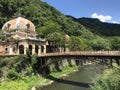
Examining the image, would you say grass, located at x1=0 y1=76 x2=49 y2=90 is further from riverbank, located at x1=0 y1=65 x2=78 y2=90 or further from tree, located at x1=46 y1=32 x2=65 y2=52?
tree, located at x1=46 y1=32 x2=65 y2=52

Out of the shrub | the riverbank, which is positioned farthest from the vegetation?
the shrub

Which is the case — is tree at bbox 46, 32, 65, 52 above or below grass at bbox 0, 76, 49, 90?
above

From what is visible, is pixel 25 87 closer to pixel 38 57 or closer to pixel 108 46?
pixel 38 57

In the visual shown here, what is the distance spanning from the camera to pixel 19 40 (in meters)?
64.2

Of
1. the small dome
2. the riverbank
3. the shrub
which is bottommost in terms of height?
the riverbank

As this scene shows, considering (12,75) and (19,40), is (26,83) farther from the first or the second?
(19,40)

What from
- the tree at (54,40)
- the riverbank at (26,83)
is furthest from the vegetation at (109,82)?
the tree at (54,40)

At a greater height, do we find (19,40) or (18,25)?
(18,25)

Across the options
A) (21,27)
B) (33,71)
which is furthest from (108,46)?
(33,71)

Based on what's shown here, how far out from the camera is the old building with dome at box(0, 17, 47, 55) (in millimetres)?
63531

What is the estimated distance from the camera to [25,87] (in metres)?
44.8

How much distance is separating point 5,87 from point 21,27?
91.9ft

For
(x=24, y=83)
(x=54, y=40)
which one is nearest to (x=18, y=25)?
(x=54, y=40)

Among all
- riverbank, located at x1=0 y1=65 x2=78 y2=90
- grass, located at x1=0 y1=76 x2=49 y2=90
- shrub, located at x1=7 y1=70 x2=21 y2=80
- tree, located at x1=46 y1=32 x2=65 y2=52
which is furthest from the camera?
tree, located at x1=46 y1=32 x2=65 y2=52
